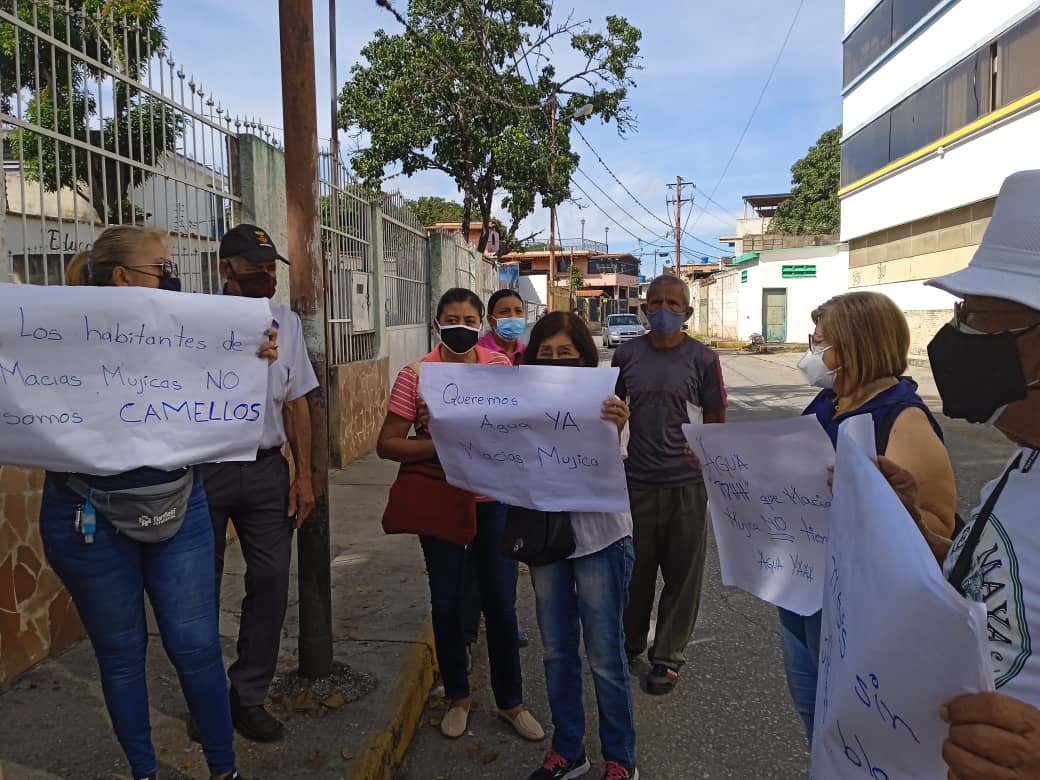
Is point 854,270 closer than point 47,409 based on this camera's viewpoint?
No

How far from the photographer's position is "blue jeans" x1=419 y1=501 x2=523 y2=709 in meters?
3.12

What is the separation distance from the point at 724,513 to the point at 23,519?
10.3 ft

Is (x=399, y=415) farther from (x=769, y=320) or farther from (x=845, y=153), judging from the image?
(x=769, y=320)

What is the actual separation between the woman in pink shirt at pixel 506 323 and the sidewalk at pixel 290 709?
158 cm

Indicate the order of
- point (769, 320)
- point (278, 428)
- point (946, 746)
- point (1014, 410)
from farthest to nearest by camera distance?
point (769, 320)
point (278, 428)
point (1014, 410)
point (946, 746)

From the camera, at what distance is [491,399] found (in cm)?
290

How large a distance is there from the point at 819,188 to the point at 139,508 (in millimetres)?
49314

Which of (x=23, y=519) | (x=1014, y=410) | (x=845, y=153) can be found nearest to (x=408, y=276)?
(x=23, y=519)

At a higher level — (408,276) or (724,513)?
(408,276)

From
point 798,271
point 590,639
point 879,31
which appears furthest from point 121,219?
point 798,271

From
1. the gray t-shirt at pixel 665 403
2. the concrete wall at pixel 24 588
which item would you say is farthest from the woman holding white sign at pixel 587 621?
the concrete wall at pixel 24 588

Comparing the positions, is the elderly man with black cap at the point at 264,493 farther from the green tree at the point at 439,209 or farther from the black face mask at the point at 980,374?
the green tree at the point at 439,209

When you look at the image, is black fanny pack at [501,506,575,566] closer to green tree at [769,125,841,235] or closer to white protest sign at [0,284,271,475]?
white protest sign at [0,284,271,475]

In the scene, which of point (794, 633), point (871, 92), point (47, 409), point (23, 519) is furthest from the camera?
point (871, 92)
